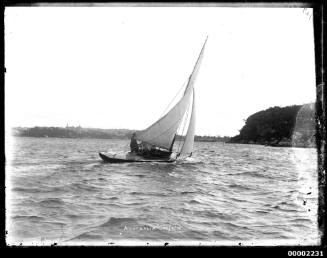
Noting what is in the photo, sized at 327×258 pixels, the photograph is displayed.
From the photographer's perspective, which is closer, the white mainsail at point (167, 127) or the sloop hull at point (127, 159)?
the white mainsail at point (167, 127)

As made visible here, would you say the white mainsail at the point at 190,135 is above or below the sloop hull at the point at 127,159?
above

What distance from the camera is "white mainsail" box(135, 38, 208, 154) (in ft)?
76.3

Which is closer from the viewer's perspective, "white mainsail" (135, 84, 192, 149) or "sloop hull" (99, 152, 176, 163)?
"white mainsail" (135, 84, 192, 149)

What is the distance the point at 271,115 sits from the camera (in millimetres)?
70250

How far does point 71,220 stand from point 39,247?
262 centimetres

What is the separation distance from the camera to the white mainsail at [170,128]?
76.3ft

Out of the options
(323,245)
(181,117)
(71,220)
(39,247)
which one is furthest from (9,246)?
(181,117)

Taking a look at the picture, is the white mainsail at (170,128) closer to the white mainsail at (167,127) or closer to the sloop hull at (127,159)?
the white mainsail at (167,127)

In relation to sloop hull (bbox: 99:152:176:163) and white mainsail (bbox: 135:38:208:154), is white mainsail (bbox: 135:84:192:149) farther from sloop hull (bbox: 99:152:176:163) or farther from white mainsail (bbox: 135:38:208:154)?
sloop hull (bbox: 99:152:176:163)

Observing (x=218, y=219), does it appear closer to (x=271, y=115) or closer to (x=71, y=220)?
(x=71, y=220)

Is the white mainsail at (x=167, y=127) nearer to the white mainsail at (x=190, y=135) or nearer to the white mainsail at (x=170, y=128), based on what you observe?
the white mainsail at (x=170, y=128)

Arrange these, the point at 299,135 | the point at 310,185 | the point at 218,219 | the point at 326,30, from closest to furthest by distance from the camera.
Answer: the point at 326,30 → the point at 310,185 → the point at 299,135 → the point at 218,219

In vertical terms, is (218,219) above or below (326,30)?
below

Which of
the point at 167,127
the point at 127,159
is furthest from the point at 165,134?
the point at 127,159
